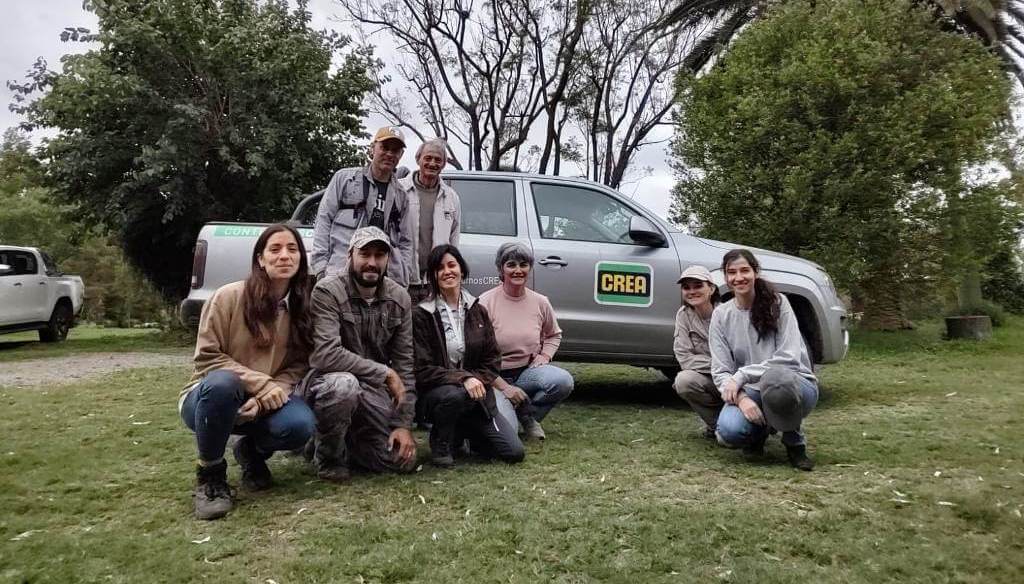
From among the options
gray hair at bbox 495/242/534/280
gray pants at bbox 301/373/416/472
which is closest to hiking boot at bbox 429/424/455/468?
gray pants at bbox 301/373/416/472

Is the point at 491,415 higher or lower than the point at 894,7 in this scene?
lower

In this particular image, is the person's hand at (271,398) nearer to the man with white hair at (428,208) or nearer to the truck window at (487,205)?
the man with white hair at (428,208)

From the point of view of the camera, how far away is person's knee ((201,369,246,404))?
2525mm

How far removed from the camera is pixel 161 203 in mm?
10617

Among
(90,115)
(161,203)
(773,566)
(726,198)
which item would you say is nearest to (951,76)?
(726,198)

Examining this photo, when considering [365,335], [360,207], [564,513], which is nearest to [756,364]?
[564,513]

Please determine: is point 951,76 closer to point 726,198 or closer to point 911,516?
point 726,198

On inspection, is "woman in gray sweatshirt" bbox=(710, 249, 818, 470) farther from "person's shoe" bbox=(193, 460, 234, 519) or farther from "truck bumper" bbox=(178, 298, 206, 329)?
"truck bumper" bbox=(178, 298, 206, 329)

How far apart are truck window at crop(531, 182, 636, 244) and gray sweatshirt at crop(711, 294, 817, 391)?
148 centimetres

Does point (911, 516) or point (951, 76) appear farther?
point (951, 76)

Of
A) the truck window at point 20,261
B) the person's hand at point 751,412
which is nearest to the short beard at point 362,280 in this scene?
the person's hand at point 751,412

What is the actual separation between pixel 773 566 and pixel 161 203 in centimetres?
1079

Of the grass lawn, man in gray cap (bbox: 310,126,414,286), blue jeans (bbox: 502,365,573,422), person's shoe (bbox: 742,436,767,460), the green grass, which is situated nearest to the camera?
the grass lawn

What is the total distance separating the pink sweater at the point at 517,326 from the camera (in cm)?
394
